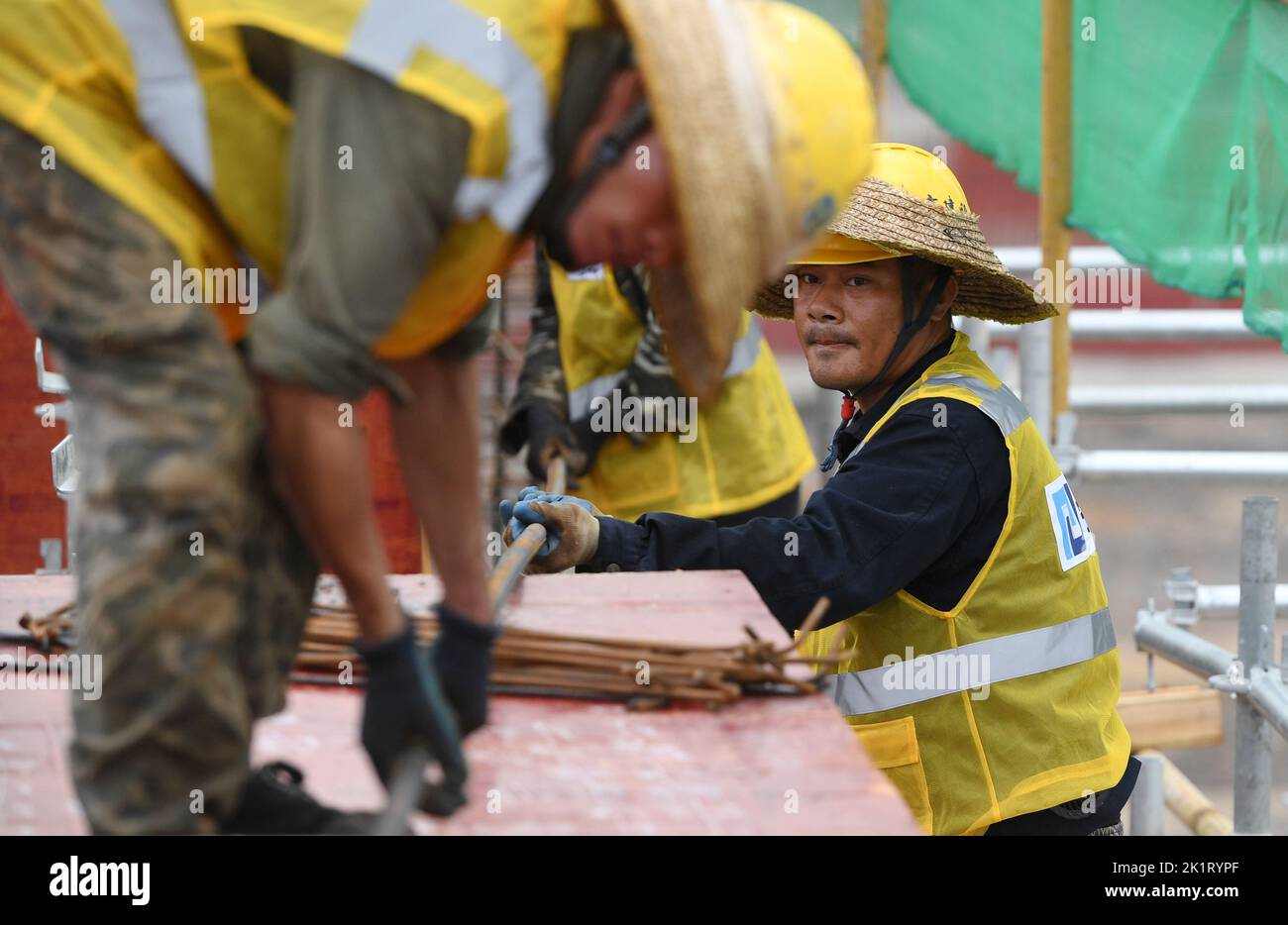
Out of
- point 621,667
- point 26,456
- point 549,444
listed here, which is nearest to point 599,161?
point 621,667

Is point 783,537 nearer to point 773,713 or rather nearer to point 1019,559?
point 1019,559

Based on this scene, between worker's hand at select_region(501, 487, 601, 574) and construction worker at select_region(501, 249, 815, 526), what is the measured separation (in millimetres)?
1040

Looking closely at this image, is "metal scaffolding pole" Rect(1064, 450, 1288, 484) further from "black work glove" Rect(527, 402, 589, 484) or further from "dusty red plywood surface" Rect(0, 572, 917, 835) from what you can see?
"dusty red plywood surface" Rect(0, 572, 917, 835)

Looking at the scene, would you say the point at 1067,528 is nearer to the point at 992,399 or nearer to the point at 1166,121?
the point at 992,399

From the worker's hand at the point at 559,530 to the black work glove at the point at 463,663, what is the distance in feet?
3.65

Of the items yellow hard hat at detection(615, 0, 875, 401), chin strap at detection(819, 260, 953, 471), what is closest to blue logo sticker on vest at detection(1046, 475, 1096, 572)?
chin strap at detection(819, 260, 953, 471)

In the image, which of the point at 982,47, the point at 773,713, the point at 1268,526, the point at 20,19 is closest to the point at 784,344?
the point at 982,47

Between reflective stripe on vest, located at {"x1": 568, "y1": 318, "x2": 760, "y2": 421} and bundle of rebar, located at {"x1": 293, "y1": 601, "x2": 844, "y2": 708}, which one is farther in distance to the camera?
reflective stripe on vest, located at {"x1": 568, "y1": 318, "x2": 760, "y2": 421}

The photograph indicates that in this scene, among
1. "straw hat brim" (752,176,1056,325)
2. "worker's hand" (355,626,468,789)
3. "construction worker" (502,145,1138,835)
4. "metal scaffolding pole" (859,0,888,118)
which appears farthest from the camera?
"metal scaffolding pole" (859,0,888,118)

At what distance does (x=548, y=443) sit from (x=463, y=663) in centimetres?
229

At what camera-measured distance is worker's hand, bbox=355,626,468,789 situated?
1489mm

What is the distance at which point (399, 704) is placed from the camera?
1494mm

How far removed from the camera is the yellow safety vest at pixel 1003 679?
2715mm

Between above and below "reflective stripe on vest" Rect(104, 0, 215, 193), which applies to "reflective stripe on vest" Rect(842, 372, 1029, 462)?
below
